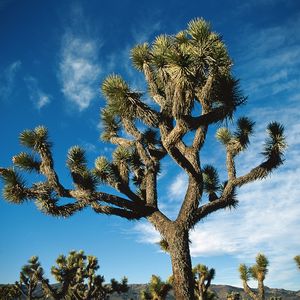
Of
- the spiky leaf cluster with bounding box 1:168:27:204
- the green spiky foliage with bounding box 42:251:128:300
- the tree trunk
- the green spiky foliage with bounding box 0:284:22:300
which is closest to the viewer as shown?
the tree trunk

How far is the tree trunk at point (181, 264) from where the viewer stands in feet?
23.2

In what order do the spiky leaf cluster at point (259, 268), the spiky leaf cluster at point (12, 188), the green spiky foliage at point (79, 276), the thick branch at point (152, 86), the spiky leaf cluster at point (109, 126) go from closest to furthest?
the spiky leaf cluster at point (12, 188) → the thick branch at point (152, 86) → the spiky leaf cluster at point (109, 126) → the spiky leaf cluster at point (259, 268) → the green spiky foliage at point (79, 276)

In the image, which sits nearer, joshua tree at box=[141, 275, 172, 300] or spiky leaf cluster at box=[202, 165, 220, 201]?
spiky leaf cluster at box=[202, 165, 220, 201]

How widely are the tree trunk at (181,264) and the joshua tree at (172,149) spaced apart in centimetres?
2

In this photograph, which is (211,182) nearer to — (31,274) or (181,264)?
(181,264)

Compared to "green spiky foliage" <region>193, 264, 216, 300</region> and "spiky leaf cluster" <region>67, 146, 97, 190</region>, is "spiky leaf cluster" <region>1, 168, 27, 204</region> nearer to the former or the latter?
"spiky leaf cluster" <region>67, 146, 97, 190</region>

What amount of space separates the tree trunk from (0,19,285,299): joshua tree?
0.02 m

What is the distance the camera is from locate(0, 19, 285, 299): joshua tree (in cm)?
749

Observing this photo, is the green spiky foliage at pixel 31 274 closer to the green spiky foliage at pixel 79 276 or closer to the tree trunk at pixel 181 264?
the green spiky foliage at pixel 79 276

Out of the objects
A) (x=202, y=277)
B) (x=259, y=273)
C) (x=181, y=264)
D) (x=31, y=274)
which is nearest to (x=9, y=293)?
(x=31, y=274)

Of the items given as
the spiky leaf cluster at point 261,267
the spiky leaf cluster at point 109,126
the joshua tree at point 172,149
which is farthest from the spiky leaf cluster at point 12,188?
the spiky leaf cluster at point 261,267

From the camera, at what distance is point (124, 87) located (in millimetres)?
8102

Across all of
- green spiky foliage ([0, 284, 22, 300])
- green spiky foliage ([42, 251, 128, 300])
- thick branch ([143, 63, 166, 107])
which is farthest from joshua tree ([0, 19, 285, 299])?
green spiky foliage ([0, 284, 22, 300])

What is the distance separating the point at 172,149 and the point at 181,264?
2.37 metres
